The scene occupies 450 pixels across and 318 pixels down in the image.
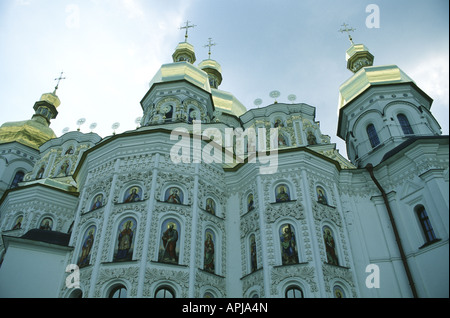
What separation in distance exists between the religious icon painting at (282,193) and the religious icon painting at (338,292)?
352 cm

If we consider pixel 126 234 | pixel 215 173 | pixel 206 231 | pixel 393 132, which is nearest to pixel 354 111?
pixel 393 132

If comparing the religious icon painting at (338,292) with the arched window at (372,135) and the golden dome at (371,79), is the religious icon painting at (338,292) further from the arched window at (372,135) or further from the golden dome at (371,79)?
the golden dome at (371,79)

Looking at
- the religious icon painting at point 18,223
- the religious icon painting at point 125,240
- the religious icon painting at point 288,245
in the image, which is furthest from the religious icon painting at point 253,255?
the religious icon painting at point 18,223

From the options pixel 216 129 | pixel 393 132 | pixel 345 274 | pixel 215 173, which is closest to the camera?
pixel 345 274

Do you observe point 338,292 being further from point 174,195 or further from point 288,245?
point 174,195

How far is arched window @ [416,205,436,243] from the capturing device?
12842mm

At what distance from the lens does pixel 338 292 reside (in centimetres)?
1206

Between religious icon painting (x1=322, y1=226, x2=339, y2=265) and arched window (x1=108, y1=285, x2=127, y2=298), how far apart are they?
6.68 m

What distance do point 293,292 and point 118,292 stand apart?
550 cm

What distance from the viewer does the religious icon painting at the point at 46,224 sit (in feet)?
56.7

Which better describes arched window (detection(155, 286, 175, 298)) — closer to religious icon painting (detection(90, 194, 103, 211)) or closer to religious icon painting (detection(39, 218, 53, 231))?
religious icon painting (detection(90, 194, 103, 211))

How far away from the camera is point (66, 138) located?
24.5m
